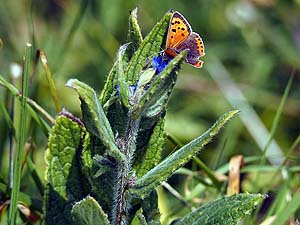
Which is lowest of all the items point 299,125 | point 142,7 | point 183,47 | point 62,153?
point 299,125

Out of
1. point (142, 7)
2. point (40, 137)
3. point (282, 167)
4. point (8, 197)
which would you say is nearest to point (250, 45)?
point (142, 7)

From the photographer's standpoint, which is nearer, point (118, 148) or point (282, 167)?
point (118, 148)

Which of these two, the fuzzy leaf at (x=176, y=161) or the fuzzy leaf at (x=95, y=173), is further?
the fuzzy leaf at (x=95, y=173)

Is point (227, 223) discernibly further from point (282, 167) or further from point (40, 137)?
point (40, 137)

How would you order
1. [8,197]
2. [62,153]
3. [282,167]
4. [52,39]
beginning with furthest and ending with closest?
[52,39], [282,167], [8,197], [62,153]

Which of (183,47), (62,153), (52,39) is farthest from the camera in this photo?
(52,39)

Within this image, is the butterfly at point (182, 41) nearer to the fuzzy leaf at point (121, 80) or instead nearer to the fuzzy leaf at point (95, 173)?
the fuzzy leaf at point (121, 80)

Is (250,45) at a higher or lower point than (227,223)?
higher

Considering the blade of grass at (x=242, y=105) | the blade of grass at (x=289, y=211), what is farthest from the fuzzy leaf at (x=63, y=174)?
the blade of grass at (x=242, y=105)
